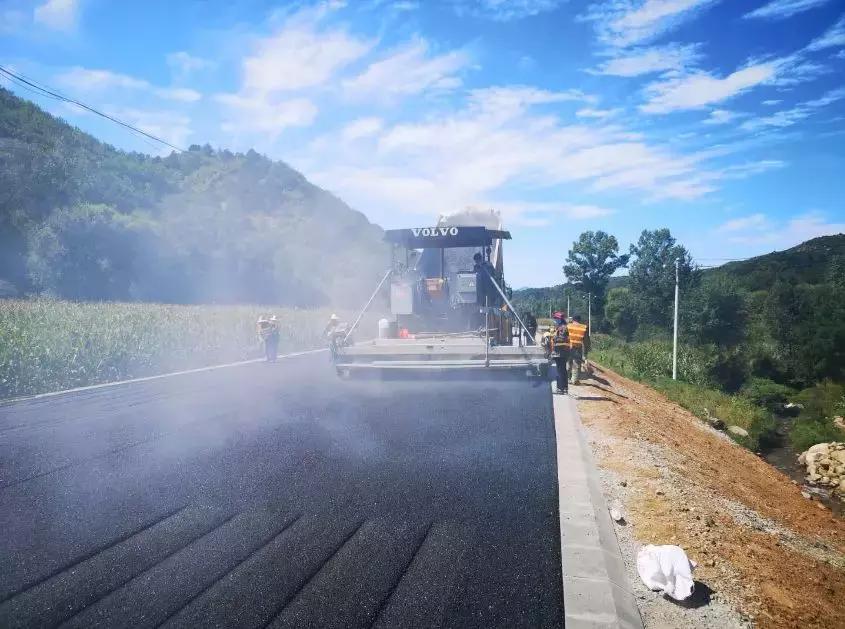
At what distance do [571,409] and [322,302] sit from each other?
47786 millimetres

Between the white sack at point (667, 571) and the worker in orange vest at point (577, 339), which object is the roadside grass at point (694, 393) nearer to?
the worker in orange vest at point (577, 339)

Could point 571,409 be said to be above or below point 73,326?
below

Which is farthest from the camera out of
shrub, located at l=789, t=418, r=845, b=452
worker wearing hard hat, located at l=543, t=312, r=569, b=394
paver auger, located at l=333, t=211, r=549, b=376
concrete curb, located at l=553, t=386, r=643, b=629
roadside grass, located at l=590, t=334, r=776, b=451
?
roadside grass, located at l=590, t=334, r=776, b=451

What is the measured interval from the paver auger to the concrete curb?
430 cm

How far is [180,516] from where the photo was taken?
14.8 ft

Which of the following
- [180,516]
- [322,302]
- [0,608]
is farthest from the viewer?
[322,302]

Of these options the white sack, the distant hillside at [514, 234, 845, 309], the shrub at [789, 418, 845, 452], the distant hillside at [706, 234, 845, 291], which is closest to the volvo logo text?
the white sack

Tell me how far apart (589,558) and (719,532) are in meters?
1.90

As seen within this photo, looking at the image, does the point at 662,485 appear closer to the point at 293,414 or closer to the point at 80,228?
the point at 293,414

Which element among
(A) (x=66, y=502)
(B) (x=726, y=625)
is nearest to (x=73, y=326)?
(A) (x=66, y=502)

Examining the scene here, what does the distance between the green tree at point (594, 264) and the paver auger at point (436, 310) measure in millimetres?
65714

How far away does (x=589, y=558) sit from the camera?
3824 millimetres

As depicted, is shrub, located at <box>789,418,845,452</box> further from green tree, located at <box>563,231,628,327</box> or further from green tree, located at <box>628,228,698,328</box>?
green tree, located at <box>563,231,628,327</box>

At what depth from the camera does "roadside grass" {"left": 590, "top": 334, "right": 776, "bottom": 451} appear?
1986 centimetres
